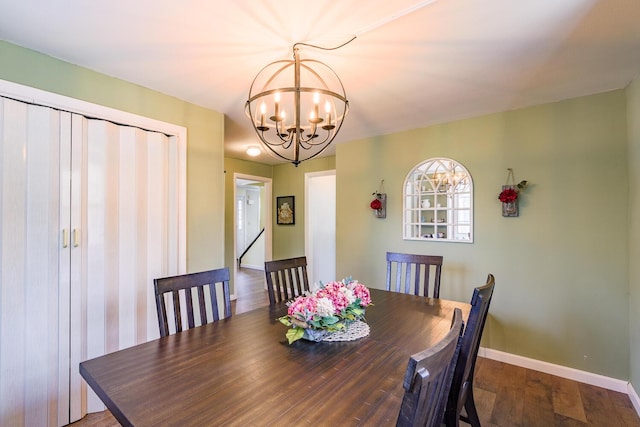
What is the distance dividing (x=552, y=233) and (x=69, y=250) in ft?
12.0

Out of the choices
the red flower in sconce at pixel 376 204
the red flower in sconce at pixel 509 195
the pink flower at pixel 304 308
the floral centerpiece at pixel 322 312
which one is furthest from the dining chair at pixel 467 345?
the red flower in sconce at pixel 376 204

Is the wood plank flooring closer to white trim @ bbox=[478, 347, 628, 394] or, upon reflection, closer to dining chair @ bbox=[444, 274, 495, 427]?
white trim @ bbox=[478, 347, 628, 394]

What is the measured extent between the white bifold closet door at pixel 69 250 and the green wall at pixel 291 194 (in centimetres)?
296

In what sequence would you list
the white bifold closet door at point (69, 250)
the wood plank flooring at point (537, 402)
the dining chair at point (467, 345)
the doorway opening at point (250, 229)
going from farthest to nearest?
the doorway opening at point (250, 229) → the wood plank flooring at point (537, 402) → the white bifold closet door at point (69, 250) → the dining chair at point (467, 345)

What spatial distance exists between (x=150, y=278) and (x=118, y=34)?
166cm

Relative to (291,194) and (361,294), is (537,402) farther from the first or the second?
(291,194)

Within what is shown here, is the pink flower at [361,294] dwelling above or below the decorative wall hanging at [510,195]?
below

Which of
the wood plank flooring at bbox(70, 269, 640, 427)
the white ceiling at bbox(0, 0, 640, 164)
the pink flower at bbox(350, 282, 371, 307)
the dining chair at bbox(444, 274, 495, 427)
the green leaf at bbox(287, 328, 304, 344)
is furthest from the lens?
the wood plank flooring at bbox(70, 269, 640, 427)

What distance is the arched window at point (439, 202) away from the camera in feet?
9.66

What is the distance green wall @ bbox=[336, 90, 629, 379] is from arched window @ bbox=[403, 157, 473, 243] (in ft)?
0.26

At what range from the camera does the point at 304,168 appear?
16.9 ft

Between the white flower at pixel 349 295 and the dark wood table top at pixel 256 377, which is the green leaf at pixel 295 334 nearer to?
the dark wood table top at pixel 256 377

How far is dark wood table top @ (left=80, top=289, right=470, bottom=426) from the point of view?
85 centimetres

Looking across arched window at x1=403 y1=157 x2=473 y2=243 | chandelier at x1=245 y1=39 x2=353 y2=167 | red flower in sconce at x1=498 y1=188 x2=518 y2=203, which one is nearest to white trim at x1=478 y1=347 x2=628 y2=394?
arched window at x1=403 y1=157 x2=473 y2=243
